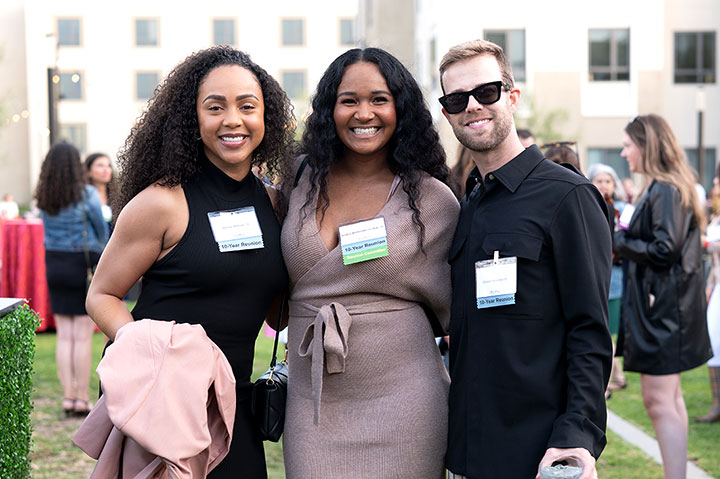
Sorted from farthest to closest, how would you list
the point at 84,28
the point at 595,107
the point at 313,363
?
the point at 84,28 < the point at 595,107 < the point at 313,363

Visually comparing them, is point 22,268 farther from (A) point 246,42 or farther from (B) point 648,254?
(A) point 246,42

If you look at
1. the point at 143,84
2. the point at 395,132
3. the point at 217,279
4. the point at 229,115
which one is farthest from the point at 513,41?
the point at 143,84

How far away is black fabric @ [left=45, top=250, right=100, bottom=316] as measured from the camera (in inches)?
295

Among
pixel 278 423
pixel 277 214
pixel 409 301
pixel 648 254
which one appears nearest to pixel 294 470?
pixel 278 423

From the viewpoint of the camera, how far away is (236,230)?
2.87 meters

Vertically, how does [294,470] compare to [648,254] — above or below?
below

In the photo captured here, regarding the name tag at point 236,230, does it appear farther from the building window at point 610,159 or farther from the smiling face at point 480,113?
the building window at point 610,159

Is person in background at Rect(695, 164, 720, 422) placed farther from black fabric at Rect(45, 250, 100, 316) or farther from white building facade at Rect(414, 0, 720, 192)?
white building facade at Rect(414, 0, 720, 192)

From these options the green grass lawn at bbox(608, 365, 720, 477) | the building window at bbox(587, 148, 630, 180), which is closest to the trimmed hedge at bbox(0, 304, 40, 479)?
the green grass lawn at bbox(608, 365, 720, 477)

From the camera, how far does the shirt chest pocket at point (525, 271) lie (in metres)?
2.49

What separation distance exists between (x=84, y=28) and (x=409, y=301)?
50010mm

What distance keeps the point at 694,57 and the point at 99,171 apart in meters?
24.9

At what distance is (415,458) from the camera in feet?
9.50

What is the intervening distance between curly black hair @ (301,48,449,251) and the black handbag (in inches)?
24.7
